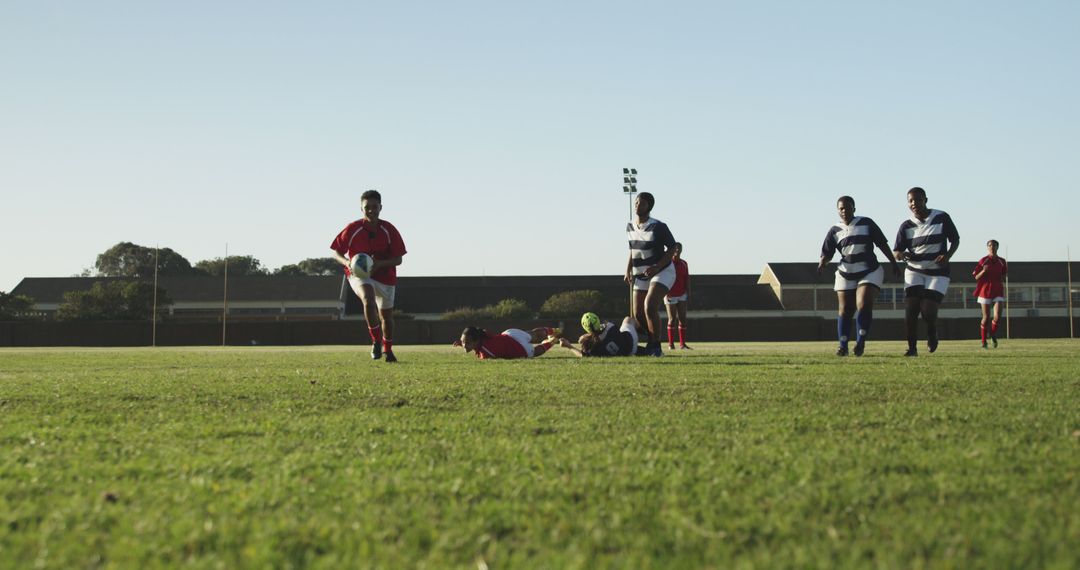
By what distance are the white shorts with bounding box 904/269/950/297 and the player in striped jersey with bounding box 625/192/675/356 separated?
290 cm

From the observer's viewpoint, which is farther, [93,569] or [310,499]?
[310,499]

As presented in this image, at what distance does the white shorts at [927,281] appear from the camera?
1142 centimetres

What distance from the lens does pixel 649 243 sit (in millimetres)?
11641

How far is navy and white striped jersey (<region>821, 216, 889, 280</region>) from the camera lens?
445 inches

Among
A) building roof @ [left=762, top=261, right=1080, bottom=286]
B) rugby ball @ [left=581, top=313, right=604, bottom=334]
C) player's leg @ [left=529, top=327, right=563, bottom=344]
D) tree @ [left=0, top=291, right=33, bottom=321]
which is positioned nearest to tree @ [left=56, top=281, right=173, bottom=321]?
tree @ [left=0, top=291, right=33, bottom=321]

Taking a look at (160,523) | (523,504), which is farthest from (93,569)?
(523,504)

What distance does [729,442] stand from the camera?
10.6ft

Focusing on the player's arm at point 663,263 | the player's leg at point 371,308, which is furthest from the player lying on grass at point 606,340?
the player's leg at point 371,308

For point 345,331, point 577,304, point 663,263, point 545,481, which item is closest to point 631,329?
point 663,263

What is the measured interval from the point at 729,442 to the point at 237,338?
32.7 meters

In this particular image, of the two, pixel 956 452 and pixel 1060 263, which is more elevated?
pixel 1060 263

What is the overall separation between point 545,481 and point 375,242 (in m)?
8.31

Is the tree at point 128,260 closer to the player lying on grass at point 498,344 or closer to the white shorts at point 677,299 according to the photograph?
the white shorts at point 677,299

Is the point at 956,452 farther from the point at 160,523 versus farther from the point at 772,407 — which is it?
the point at 160,523
